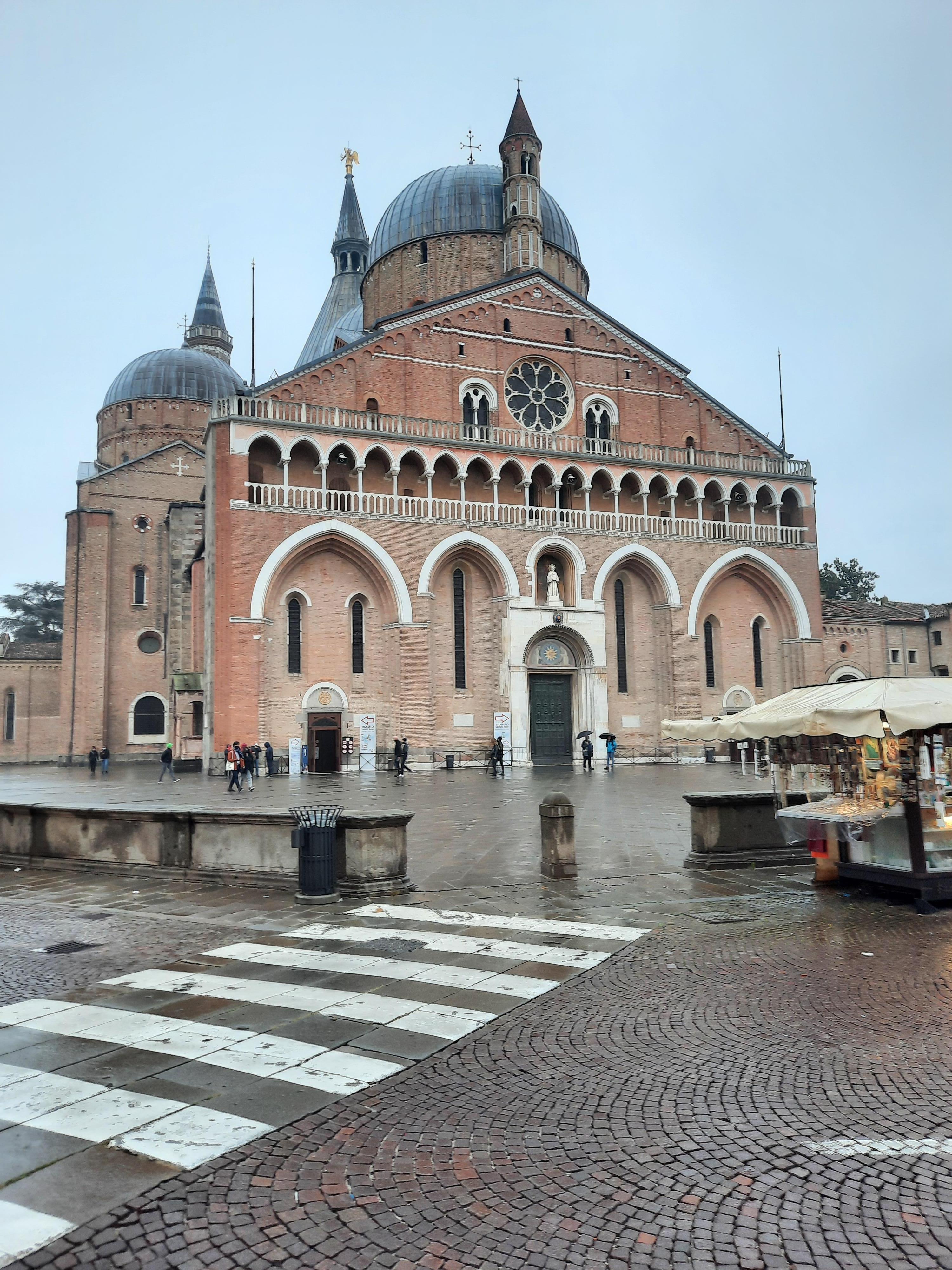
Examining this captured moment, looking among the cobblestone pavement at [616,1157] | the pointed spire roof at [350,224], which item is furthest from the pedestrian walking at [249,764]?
the pointed spire roof at [350,224]

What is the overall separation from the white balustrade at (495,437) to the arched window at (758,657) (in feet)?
21.1

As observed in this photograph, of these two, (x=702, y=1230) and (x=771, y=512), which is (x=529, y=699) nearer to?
(x=771, y=512)

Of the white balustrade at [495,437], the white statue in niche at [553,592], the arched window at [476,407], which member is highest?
the arched window at [476,407]

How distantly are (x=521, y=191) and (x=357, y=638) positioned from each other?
71.6 feet

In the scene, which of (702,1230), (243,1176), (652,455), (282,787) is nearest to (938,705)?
(702,1230)

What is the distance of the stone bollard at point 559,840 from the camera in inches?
393

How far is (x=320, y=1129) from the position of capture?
389cm

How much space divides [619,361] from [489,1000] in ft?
115

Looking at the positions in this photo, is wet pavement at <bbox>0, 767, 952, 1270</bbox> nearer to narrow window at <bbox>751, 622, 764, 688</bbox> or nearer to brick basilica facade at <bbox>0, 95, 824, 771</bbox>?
brick basilica facade at <bbox>0, 95, 824, 771</bbox>

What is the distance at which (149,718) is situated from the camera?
4447cm

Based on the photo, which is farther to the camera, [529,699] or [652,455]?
Result: [652,455]

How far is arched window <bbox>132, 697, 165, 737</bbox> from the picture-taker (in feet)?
145

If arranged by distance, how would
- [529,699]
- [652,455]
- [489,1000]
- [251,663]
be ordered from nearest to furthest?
[489,1000]
[251,663]
[529,699]
[652,455]

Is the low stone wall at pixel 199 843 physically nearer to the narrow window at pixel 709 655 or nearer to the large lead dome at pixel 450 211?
the narrow window at pixel 709 655
